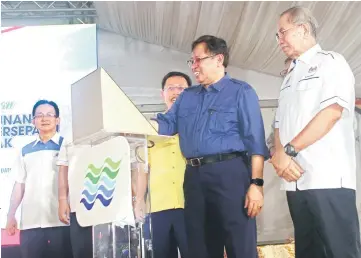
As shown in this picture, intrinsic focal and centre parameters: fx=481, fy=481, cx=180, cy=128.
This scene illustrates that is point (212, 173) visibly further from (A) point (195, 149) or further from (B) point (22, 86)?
(B) point (22, 86)

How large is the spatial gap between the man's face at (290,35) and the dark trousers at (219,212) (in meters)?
0.48

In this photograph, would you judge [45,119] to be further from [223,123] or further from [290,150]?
[290,150]

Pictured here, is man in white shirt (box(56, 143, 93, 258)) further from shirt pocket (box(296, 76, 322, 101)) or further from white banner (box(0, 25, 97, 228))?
shirt pocket (box(296, 76, 322, 101))

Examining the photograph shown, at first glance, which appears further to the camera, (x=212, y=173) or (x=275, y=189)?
(x=275, y=189)

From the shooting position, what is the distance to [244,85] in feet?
6.58

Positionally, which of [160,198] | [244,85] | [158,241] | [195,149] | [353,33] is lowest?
[158,241]

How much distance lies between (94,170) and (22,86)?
2038mm

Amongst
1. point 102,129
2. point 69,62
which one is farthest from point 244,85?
point 69,62

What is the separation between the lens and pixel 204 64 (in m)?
2.02

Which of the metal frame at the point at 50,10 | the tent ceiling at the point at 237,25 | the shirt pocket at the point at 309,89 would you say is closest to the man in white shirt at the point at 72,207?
the shirt pocket at the point at 309,89

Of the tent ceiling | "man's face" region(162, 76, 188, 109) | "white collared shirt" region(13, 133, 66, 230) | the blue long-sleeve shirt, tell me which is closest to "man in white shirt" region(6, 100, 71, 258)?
"white collared shirt" region(13, 133, 66, 230)

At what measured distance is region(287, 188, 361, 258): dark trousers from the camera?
1663 mm

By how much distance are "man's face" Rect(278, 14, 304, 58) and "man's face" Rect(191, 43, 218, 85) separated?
0.30 m

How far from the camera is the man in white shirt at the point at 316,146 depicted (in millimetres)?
1685
